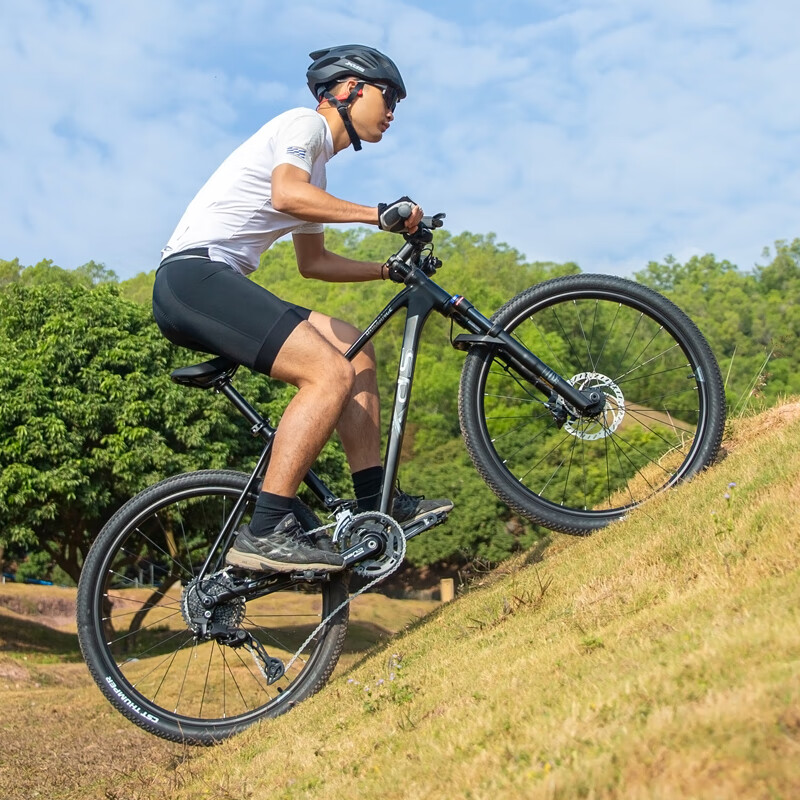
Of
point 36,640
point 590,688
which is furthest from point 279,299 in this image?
point 36,640

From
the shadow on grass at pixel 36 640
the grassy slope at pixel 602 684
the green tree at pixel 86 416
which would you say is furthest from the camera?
the shadow on grass at pixel 36 640

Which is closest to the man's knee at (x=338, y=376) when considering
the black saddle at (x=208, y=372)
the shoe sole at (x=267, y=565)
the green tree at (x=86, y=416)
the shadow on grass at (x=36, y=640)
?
the black saddle at (x=208, y=372)

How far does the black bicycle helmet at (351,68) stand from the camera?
4914 millimetres

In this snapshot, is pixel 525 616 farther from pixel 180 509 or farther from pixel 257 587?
pixel 180 509

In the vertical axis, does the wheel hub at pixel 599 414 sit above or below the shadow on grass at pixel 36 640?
above

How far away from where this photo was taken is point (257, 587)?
16.0ft

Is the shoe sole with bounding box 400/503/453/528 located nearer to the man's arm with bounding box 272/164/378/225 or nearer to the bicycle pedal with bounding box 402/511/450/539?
the bicycle pedal with bounding box 402/511/450/539

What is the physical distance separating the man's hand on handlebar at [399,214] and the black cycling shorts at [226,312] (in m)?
0.63

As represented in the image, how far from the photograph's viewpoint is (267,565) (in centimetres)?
461

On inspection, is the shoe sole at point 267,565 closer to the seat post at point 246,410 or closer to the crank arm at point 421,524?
the crank arm at point 421,524

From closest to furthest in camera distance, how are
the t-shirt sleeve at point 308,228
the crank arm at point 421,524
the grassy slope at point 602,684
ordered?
the grassy slope at point 602,684, the crank arm at point 421,524, the t-shirt sleeve at point 308,228

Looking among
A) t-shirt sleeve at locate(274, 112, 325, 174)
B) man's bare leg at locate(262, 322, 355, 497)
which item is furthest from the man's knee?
t-shirt sleeve at locate(274, 112, 325, 174)

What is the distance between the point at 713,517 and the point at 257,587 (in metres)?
2.28

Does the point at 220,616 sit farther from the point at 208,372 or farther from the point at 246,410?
the point at 208,372
